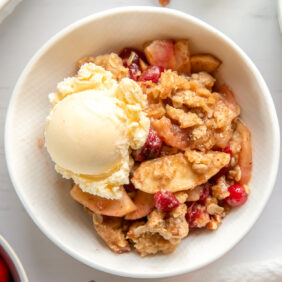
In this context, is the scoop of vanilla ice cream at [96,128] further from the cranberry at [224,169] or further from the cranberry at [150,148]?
the cranberry at [224,169]

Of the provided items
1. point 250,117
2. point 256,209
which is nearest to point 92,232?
point 256,209

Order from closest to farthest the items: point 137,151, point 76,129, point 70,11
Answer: point 76,129
point 137,151
point 70,11

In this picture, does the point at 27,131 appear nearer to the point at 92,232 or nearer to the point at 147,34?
the point at 92,232

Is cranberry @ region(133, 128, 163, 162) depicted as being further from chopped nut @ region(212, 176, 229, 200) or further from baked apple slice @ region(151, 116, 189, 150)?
chopped nut @ region(212, 176, 229, 200)

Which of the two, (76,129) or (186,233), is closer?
(76,129)

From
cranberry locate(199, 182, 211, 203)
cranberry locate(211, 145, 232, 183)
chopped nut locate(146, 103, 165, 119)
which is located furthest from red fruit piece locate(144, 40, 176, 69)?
cranberry locate(199, 182, 211, 203)

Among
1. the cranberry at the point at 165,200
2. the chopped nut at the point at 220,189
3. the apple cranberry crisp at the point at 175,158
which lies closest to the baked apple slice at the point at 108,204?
the apple cranberry crisp at the point at 175,158
